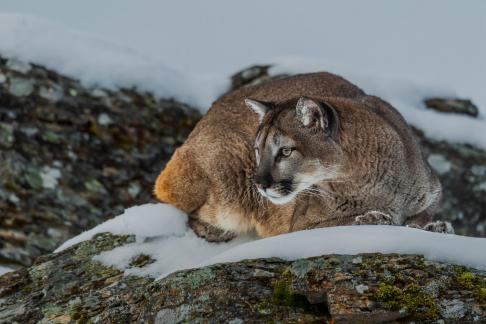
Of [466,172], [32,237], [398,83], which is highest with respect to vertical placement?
[398,83]

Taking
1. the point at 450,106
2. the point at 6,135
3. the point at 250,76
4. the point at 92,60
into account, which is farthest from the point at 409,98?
the point at 6,135

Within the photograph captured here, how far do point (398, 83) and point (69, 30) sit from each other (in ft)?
18.4

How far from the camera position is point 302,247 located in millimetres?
5520

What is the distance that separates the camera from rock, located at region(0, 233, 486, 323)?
15.2 feet

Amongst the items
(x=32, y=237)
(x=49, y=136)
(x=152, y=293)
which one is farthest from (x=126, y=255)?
(x=49, y=136)

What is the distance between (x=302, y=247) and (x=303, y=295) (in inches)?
24.1

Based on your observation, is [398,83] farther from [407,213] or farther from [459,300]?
[459,300]

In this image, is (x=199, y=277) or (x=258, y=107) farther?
(x=258, y=107)

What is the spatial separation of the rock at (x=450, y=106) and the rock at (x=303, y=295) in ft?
27.9

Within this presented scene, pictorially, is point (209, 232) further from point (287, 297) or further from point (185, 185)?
point (287, 297)

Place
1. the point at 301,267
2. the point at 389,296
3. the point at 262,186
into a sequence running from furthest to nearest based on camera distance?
the point at 262,186 < the point at 301,267 < the point at 389,296

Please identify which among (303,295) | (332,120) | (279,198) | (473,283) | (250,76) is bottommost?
(250,76)

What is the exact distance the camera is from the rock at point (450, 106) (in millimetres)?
13180

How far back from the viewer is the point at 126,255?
6.86m
